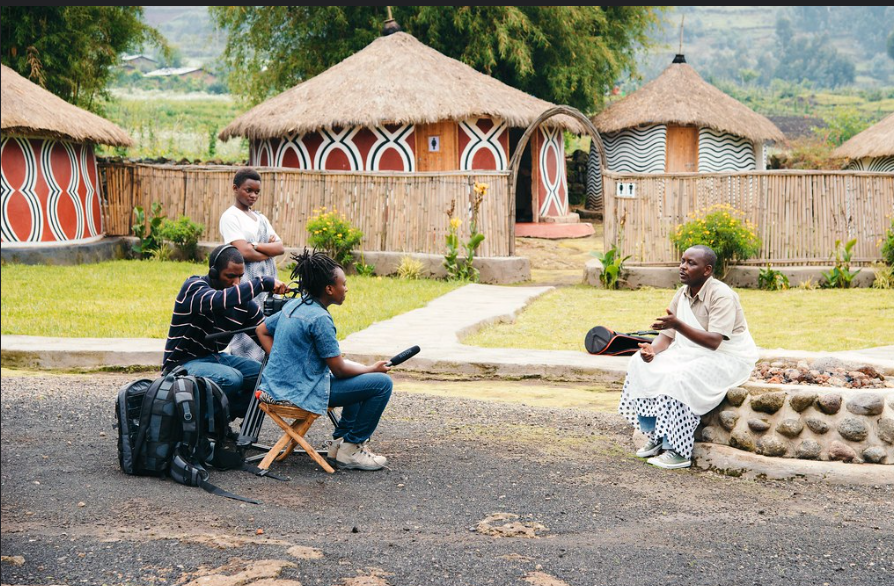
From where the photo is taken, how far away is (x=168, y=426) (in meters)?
5.28

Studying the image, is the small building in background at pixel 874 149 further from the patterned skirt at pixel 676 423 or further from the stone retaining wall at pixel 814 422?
the patterned skirt at pixel 676 423

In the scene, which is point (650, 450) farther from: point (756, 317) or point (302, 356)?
point (756, 317)

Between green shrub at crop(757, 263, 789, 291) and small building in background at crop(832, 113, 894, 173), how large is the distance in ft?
25.8

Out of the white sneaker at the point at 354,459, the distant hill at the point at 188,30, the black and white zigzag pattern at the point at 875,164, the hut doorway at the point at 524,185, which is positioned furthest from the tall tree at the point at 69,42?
the distant hill at the point at 188,30

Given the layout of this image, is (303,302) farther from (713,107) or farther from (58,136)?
(713,107)

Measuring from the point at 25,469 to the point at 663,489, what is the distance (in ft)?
11.1

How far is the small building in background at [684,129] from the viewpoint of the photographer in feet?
77.3

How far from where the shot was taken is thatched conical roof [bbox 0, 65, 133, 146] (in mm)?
15023

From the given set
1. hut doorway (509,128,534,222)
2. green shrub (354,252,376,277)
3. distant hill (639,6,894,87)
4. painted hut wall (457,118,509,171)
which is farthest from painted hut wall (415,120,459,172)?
distant hill (639,6,894,87)

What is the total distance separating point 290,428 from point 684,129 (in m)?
20.1

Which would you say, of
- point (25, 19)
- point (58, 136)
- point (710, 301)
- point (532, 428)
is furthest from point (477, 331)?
point (25, 19)

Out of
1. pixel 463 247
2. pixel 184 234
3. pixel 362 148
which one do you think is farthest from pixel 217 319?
pixel 362 148

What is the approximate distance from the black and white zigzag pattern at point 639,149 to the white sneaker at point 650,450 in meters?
17.9

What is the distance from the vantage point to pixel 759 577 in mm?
4258
